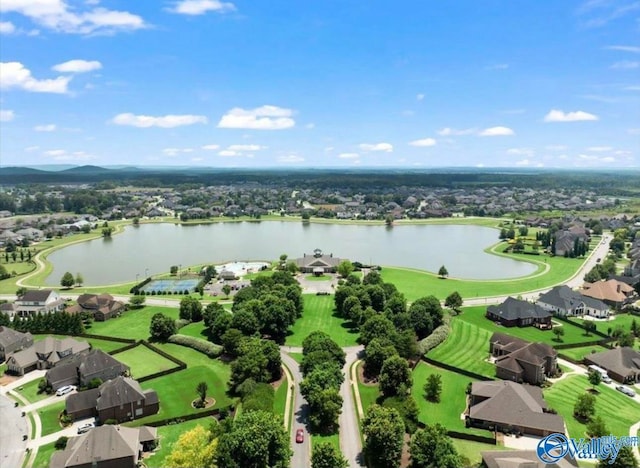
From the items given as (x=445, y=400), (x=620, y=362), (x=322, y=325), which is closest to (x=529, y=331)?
(x=620, y=362)

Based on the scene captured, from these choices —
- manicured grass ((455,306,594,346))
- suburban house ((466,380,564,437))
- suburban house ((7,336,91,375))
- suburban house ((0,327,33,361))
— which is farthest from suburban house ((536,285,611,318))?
suburban house ((0,327,33,361))

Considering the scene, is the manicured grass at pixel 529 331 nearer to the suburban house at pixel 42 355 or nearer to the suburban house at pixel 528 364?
the suburban house at pixel 528 364

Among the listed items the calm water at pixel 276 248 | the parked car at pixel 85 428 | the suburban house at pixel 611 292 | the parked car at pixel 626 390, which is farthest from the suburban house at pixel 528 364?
the calm water at pixel 276 248

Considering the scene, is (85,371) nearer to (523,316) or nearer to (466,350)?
(466,350)

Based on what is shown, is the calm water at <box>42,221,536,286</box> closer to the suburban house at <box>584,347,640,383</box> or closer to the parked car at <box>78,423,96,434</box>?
the suburban house at <box>584,347,640,383</box>

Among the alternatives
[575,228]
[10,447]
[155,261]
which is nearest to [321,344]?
[10,447]
